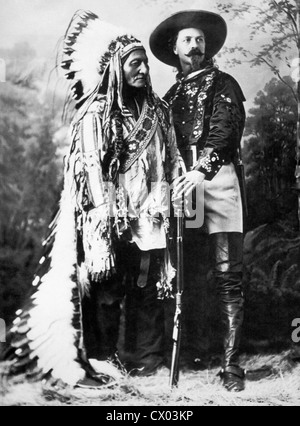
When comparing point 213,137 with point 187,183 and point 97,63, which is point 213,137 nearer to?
point 187,183

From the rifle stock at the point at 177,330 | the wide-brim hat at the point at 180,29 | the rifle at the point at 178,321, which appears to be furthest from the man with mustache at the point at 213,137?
the rifle stock at the point at 177,330

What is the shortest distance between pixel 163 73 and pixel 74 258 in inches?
55.4

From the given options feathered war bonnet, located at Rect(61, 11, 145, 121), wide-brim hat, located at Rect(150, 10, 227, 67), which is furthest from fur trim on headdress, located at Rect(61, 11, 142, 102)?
wide-brim hat, located at Rect(150, 10, 227, 67)

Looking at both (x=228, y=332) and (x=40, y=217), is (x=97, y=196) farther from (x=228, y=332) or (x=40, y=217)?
(x=228, y=332)

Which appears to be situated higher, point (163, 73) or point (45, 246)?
point (163, 73)

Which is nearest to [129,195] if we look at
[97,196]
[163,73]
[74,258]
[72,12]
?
[97,196]

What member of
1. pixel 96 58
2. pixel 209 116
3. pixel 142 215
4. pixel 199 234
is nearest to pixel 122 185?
pixel 142 215

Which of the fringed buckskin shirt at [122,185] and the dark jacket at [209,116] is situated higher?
the dark jacket at [209,116]

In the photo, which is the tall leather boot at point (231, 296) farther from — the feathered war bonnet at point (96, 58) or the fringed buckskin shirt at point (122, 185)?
the feathered war bonnet at point (96, 58)

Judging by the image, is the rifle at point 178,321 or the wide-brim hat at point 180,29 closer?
the rifle at point 178,321

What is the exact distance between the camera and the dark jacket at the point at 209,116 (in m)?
4.67

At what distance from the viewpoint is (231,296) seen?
15.4 feet
